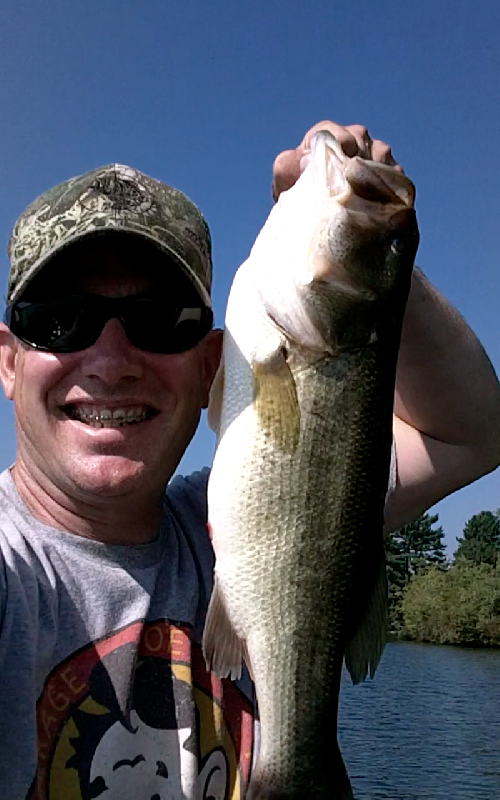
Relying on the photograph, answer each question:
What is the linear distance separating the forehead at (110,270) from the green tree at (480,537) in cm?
9086

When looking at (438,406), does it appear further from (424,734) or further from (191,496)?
(424,734)

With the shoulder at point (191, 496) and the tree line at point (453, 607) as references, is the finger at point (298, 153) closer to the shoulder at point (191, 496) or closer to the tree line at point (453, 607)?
the shoulder at point (191, 496)

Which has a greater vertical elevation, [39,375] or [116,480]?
[39,375]

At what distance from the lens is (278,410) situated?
2322 millimetres

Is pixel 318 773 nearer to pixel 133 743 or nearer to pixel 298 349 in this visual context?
pixel 133 743

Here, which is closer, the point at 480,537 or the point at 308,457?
the point at 308,457

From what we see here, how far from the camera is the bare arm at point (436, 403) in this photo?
2758 millimetres

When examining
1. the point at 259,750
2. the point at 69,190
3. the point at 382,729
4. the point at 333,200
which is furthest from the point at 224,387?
the point at 382,729

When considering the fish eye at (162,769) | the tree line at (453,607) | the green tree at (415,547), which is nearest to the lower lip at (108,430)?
the fish eye at (162,769)

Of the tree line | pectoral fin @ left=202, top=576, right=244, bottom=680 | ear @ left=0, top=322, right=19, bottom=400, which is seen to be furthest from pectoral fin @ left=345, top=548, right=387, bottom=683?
the tree line

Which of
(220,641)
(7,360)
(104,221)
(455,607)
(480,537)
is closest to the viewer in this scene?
(220,641)

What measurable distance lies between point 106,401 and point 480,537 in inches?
3767

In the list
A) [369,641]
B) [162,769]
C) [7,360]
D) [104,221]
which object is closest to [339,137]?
[104,221]

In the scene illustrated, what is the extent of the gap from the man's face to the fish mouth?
2.03ft
